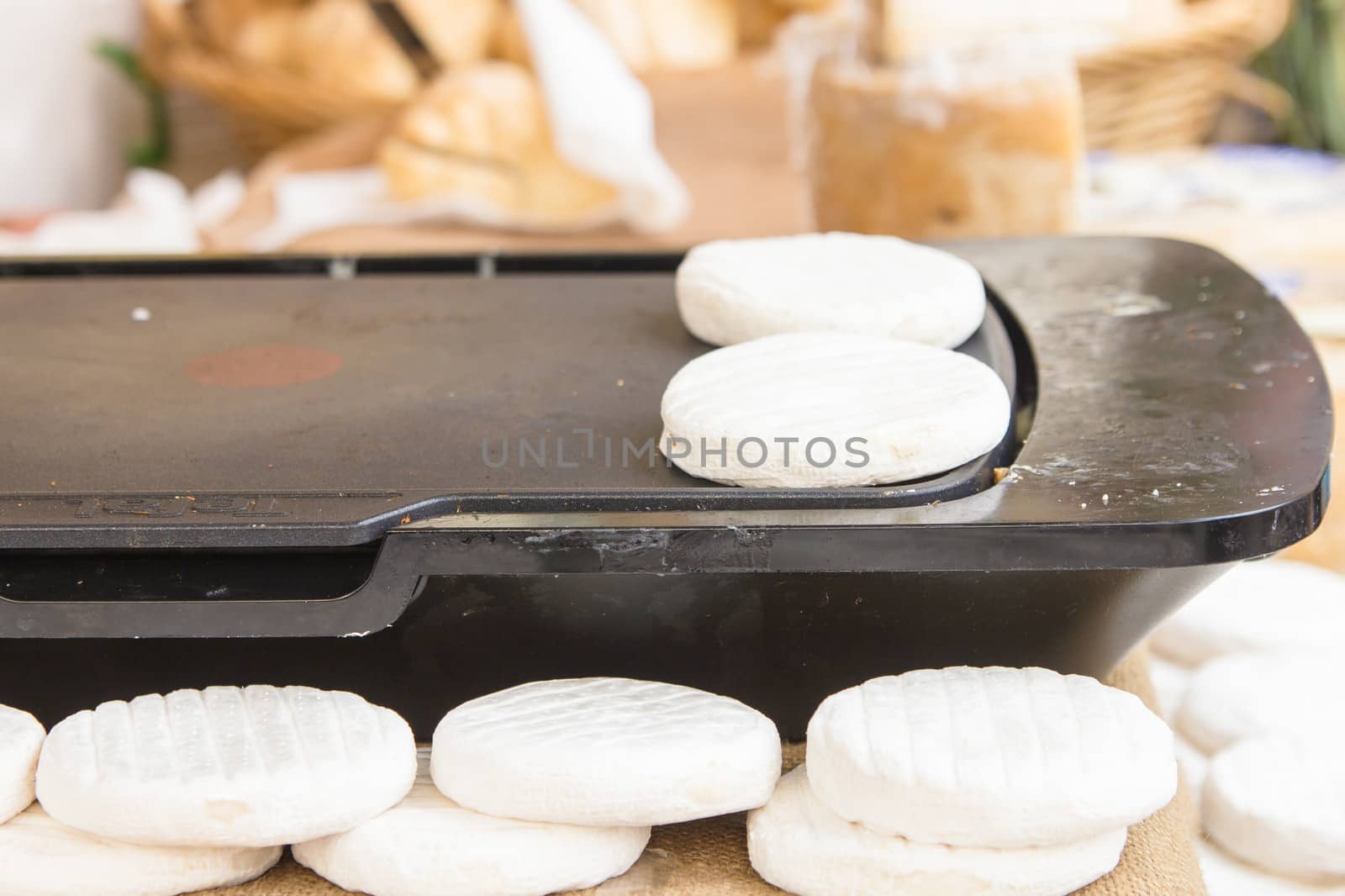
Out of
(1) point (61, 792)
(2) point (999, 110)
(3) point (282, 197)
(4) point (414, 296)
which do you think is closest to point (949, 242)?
(2) point (999, 110)

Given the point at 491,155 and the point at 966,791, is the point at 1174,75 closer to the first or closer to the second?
the point at 491,155

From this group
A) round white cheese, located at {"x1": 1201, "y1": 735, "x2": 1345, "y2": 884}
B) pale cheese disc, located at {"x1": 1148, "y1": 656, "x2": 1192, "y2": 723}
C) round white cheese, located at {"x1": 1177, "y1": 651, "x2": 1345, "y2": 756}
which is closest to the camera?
round white cheese, located at {"x1": 1201, "y1": 735, "x2": 1345, "y2": 884}

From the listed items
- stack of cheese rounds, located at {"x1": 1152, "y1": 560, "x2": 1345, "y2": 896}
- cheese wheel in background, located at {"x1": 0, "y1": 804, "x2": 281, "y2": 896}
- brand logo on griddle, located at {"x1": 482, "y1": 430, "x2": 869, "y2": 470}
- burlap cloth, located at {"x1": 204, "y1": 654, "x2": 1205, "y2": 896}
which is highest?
brand logo on griddle, located at {"x1": 482, "y1": 430, "x2": 869, "y2": 470}

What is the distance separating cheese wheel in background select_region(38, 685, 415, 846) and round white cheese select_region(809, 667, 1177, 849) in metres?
0.25

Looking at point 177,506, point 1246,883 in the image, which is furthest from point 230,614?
point 1246,883

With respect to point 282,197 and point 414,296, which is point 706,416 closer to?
point 414,296

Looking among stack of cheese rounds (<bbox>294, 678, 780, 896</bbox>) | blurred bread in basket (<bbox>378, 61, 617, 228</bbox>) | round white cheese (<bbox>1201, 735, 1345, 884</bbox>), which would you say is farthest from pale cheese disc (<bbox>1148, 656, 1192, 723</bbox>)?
blurred bread in basket (<bbox>378, 61, 617, 228</bbox>)

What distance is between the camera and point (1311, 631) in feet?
3.77

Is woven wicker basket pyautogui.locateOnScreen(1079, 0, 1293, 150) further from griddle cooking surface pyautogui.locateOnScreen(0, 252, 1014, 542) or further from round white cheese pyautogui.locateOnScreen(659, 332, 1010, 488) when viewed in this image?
round white cheese pyautogui.locateOnScreen(659, 332, 1010, 488)

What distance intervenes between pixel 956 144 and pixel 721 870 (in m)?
1.02

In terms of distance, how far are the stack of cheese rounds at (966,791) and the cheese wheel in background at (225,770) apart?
222 millimetres

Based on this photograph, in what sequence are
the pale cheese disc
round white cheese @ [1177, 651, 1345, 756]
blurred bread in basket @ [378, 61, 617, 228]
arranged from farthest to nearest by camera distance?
1. blurred bread in basket @ [378, 61, 617, 228]
2. the pale cheese disc
3. round white cheese @ [1177, 651, 1345, 756]

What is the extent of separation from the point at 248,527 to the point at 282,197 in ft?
4.33

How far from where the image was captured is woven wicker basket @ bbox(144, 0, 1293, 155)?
2037mm
